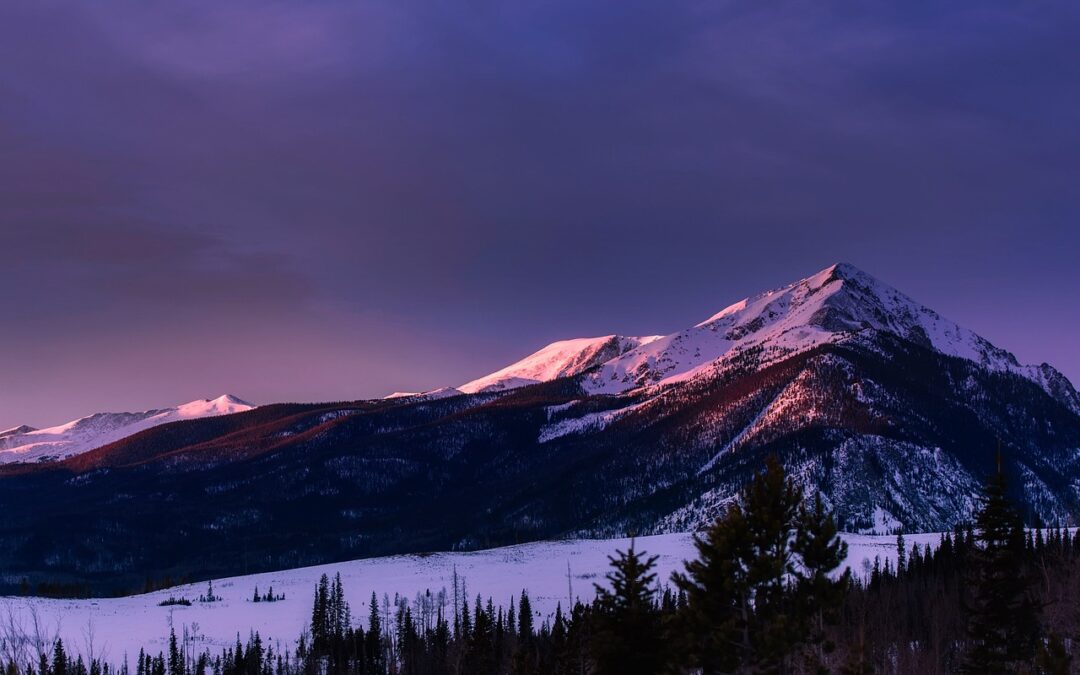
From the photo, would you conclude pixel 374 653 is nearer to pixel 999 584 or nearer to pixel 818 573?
pixel 999 584

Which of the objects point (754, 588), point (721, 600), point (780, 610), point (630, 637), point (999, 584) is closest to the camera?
point (630, 637)

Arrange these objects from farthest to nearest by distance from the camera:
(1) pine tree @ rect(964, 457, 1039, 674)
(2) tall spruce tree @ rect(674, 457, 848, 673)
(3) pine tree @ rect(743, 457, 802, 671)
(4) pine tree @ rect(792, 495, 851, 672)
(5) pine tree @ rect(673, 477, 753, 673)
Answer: (1) pine tree @ rect(964, 457, 1039, 674) < (4) pine tree @ rect(792, 495, 851, 672) < (5) pine tree @ rect(673, 477, 753, 673) < (2) tall spruce tree @ rect(674, 457, 848, 673) < (3) pine tree @ rect(743, 457, 802, 671)

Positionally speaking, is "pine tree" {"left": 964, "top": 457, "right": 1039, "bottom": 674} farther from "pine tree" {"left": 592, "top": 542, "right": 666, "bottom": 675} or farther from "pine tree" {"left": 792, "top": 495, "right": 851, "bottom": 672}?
"pine tree" {"left": 592, "top": 542, "right": 666, "bottom": 675}

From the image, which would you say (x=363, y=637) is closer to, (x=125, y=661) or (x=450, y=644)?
(x=450, y=644)

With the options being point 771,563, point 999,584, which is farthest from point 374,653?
point 771,563

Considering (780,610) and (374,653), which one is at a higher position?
(780,610)

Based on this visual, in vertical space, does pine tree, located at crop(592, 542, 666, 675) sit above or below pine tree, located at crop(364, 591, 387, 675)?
above

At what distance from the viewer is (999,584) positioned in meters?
51.7

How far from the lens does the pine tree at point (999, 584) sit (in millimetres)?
51281

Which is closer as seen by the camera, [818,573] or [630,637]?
[630,637]

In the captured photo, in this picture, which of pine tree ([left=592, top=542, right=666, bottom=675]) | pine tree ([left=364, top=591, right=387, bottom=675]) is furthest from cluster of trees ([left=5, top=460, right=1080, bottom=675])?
pine tree ([left=364, top=591, right=387, bottom=675])

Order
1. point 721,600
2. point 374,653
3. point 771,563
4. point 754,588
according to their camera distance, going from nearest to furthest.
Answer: point 771,563, point 754,588, point 721,600, point 374,653

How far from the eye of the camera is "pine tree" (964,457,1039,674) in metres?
51.3

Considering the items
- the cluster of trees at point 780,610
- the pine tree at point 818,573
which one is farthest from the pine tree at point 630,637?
the pine tree at point 818,573
